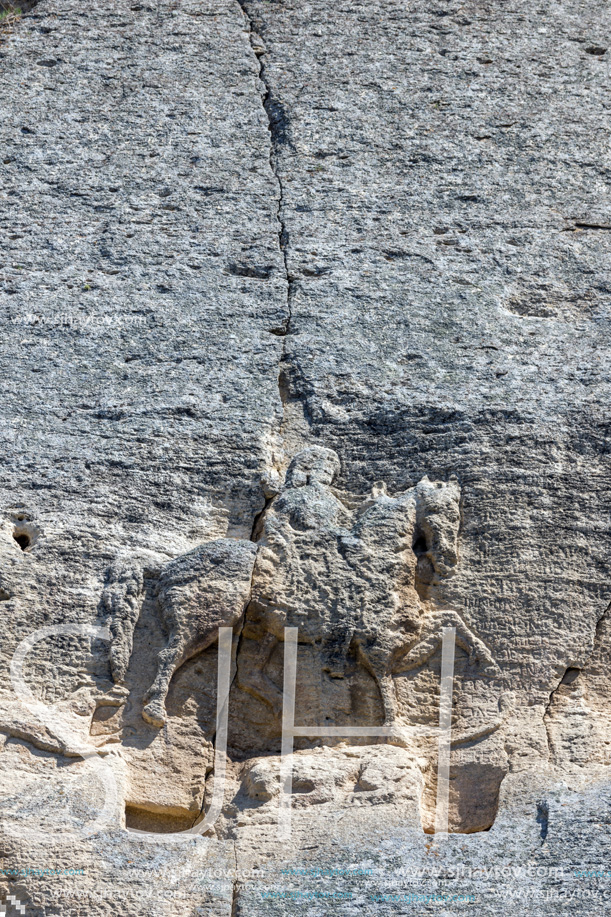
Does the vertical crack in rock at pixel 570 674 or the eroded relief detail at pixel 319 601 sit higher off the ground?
the eroded relief detail at pixel 319 601

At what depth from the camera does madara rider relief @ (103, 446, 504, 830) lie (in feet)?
13.0

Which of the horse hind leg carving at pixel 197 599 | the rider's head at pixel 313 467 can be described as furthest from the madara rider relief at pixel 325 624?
the rider's head at pixel 313 467

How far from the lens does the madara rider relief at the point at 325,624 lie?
13.0 feet

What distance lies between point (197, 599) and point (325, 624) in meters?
0.42

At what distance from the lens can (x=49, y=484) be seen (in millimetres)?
4270

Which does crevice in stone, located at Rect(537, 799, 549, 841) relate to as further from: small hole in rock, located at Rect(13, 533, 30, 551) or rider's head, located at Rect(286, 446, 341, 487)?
small hole in rock, located at Rect(13, 533, 30, 551)

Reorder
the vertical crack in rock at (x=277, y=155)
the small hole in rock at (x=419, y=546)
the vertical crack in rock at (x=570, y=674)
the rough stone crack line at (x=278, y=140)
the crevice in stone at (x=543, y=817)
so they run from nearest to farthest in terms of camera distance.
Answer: the crevice in stone at (x=543, y=817) < the vertical crack in rock at (x=570, y=674) < the small hole in rock at (x=419, y=546) < the vertical crack in rock at (x=277, y=155) < the rough stone crack line at (x=278, y=140)

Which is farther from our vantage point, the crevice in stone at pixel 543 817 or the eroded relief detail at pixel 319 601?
the eroded relief detail at pixel 319 601

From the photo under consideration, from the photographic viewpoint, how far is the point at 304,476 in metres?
4.28

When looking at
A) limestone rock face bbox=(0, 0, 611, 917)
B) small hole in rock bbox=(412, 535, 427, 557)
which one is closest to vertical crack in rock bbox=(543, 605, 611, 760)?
limestone rock face bbox=(0, 0, 611, 917)

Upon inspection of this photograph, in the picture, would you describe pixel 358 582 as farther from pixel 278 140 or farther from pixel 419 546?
pixel 278 140

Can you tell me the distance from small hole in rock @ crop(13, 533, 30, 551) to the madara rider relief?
33 cm

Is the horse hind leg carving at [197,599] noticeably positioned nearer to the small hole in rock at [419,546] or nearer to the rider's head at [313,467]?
the rider's head at [313,467]

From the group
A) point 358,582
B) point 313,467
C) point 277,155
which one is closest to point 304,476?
point 313,467
